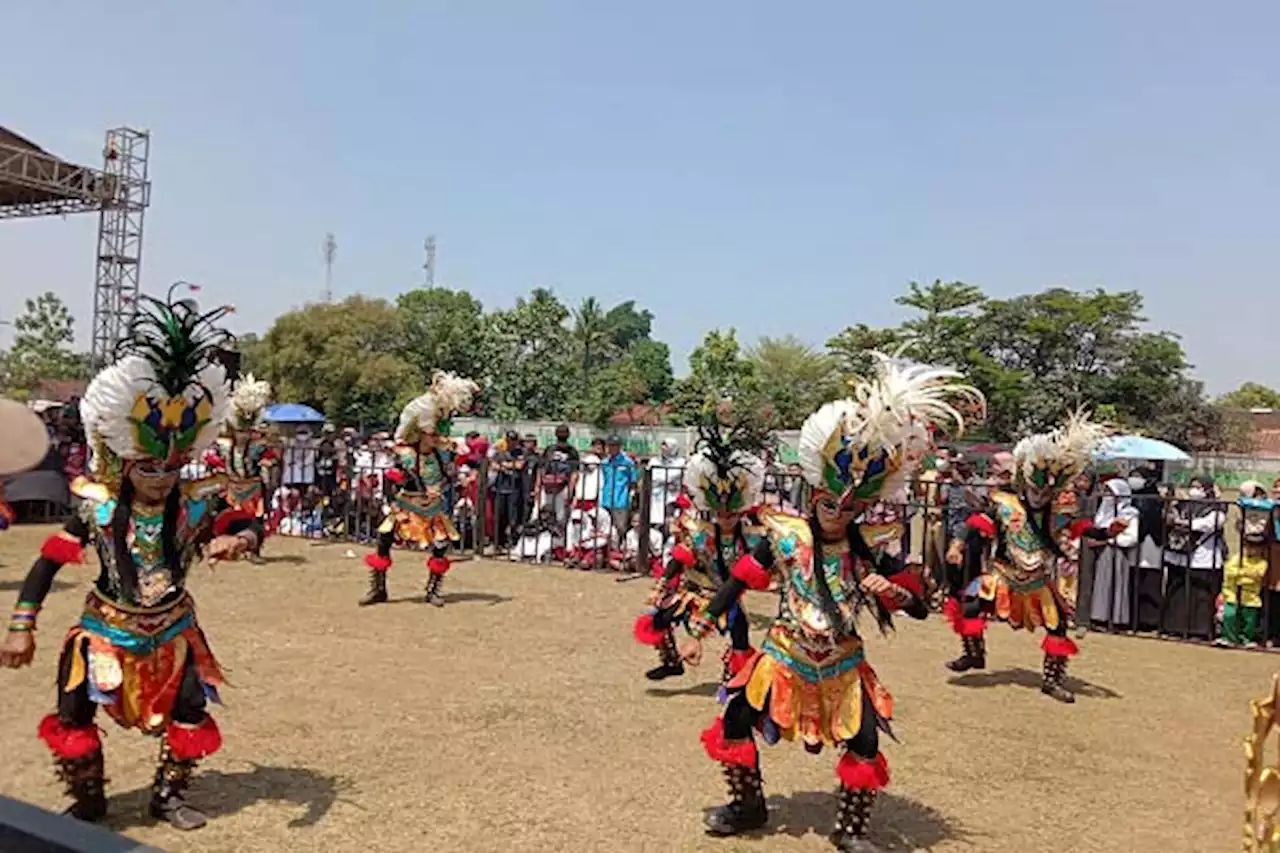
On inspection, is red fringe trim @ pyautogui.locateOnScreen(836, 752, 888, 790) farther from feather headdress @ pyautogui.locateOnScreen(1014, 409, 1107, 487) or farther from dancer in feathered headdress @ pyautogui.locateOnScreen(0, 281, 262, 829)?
feather headdress @ pyautogui.locateOnScreen(1014, 409, 1107, 487)

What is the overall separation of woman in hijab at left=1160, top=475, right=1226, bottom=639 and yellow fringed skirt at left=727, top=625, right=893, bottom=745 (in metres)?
7.52

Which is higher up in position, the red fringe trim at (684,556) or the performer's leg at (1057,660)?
the red fringe trim at (684,556)

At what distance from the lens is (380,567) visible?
1084 cm

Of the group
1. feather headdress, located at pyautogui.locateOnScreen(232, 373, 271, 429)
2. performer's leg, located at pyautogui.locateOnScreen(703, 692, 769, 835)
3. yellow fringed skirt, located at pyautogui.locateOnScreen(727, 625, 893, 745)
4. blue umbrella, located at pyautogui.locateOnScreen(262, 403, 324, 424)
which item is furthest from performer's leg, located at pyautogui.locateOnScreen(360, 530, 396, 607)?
blue umbrella, located at pyautogui.locateOnScreen(262, 403, 324, 424)

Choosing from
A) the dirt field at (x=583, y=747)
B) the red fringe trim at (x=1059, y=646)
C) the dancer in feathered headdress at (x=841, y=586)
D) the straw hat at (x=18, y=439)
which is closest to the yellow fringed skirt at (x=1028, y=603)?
Answer: the red fringe trim at (x=1059, y=646)

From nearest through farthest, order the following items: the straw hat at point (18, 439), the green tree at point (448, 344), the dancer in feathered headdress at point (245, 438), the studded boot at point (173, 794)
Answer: the straw hat at point (18, 439)
the studded boot at point (173, 794)
the dancer in feathered headdress at point (245, 438)
the green tree at point (448, 344)

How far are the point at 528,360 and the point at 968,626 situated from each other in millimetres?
39542

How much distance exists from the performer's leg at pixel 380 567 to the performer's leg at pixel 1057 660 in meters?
6.09

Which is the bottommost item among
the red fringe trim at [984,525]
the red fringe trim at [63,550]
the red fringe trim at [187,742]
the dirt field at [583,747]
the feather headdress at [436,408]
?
the dirt field at [583,747]

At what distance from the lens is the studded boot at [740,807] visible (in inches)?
201

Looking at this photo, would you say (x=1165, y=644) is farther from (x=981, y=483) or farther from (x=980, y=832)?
(x=980, y=832)

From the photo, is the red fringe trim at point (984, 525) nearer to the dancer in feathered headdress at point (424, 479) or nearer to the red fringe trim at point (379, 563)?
the dancer in feathered headdress at point (424, 479)

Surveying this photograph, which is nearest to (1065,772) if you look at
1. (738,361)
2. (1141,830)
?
(1141,830)

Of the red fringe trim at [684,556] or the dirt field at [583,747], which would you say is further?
the red fringe trim at [684,556]
